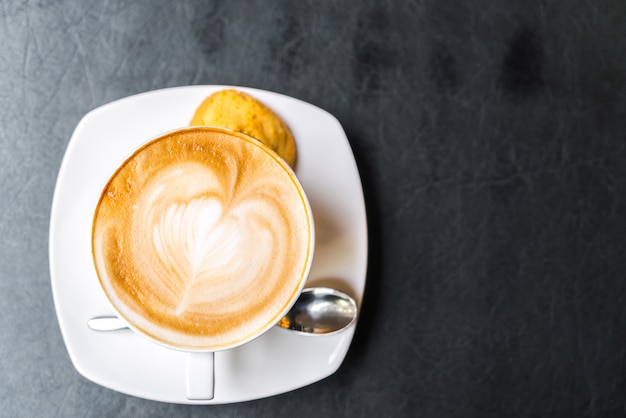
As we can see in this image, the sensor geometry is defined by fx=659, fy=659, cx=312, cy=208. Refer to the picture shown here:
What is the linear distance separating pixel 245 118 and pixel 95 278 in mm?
303

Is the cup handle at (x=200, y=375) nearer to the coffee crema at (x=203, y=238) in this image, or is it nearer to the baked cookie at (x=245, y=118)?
the coffee crema at (x=203, y=238)

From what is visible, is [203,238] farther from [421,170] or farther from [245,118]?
[421,170]

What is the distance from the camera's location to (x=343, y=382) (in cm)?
104

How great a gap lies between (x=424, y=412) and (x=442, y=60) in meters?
0.57

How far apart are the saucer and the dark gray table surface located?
0.35ft

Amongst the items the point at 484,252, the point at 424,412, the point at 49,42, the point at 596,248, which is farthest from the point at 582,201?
the point at 49,42

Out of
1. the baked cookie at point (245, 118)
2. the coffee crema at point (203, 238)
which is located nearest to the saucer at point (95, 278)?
the baked cookie at point (245, 118)

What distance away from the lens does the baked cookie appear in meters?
0.91

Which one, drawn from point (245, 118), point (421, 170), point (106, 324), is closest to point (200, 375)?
point (106, 324)

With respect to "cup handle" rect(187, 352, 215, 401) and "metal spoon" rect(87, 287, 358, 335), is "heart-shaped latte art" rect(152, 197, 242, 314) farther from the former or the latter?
"metal spoon" rect(87, 287, 358, 335)

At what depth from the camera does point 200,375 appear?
84 centimetres

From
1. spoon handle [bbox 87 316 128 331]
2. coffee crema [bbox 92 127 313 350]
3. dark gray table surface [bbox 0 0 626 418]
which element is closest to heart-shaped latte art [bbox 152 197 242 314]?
coffee crema [bbox 92 127 313 350]

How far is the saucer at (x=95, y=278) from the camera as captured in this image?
3.01 feet

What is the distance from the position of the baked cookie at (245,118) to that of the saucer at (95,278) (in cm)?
1
